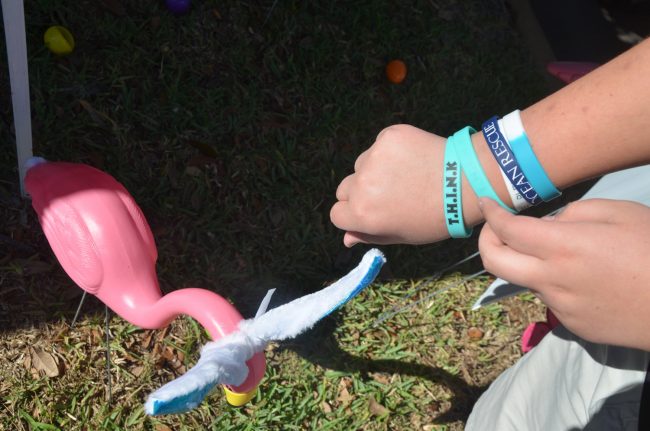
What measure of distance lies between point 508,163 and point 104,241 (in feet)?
2.84

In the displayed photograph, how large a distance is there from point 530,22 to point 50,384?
240 cm

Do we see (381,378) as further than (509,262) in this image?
Yes

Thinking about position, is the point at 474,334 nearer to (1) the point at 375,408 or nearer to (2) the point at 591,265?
(1) the point at 375,408

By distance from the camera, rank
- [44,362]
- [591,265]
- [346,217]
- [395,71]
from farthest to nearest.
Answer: [395,71]
[44,362]
[346,217]
[591,265]

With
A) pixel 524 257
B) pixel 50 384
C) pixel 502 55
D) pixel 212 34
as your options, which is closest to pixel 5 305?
pixel 50 384

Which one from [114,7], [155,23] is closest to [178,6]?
[155,23]

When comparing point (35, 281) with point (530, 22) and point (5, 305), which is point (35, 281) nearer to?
point (5, 305)

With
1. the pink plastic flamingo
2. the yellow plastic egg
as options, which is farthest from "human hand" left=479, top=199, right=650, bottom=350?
the yellow plastic egg

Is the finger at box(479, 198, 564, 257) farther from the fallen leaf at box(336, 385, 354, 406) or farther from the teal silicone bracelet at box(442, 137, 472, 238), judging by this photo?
the fallen leaf at box(336, 385, 354, 406)

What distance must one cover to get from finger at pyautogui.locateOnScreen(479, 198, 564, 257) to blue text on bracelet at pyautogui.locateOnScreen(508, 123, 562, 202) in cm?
15

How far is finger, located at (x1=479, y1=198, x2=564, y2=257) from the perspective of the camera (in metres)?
0.78

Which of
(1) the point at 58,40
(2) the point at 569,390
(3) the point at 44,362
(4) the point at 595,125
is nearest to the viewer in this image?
(4) the point at 595,125

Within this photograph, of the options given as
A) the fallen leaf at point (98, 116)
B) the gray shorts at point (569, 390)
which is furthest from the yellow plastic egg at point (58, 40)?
the gray shorts at point (569, 390)

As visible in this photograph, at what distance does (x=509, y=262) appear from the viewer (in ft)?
2.73
